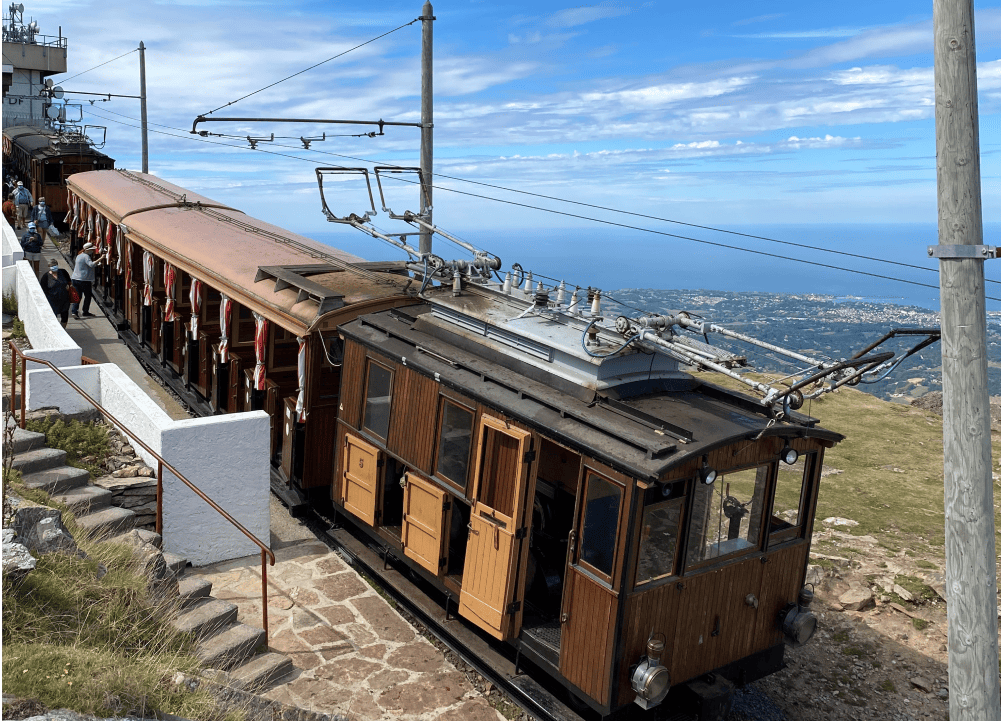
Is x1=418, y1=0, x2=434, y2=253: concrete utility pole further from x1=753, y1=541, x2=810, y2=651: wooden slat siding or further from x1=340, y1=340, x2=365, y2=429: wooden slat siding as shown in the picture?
x1=753, y1=541, x2=810, y2=651: wooden slat siding

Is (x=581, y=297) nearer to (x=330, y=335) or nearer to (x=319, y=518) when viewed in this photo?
(x=330, y=335)

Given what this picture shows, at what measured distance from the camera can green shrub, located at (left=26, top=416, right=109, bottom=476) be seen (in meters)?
9.77

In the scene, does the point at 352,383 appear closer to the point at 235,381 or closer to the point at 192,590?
the point at 192,590

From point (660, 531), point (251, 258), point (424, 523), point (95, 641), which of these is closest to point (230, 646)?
point (95, 641)

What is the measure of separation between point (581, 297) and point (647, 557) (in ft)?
10.1

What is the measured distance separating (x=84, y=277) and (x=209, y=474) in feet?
40.0

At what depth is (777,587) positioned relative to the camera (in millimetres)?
7492

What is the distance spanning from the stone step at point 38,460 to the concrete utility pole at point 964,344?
8704 mm

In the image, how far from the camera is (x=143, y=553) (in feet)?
26.1

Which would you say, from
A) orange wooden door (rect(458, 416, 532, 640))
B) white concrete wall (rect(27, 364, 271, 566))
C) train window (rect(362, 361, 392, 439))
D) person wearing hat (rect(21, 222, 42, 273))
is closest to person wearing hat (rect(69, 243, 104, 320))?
person wearing hat (rect(21, 222, 42, 273))

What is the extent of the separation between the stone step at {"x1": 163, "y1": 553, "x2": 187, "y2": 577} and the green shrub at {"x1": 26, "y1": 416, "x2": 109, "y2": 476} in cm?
168

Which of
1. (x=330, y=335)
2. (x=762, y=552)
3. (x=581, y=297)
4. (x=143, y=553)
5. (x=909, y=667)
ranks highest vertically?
(x=581, y=297)

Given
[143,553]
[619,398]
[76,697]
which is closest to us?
[76,697]

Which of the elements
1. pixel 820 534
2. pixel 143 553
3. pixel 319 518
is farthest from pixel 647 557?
pixel 820 534
